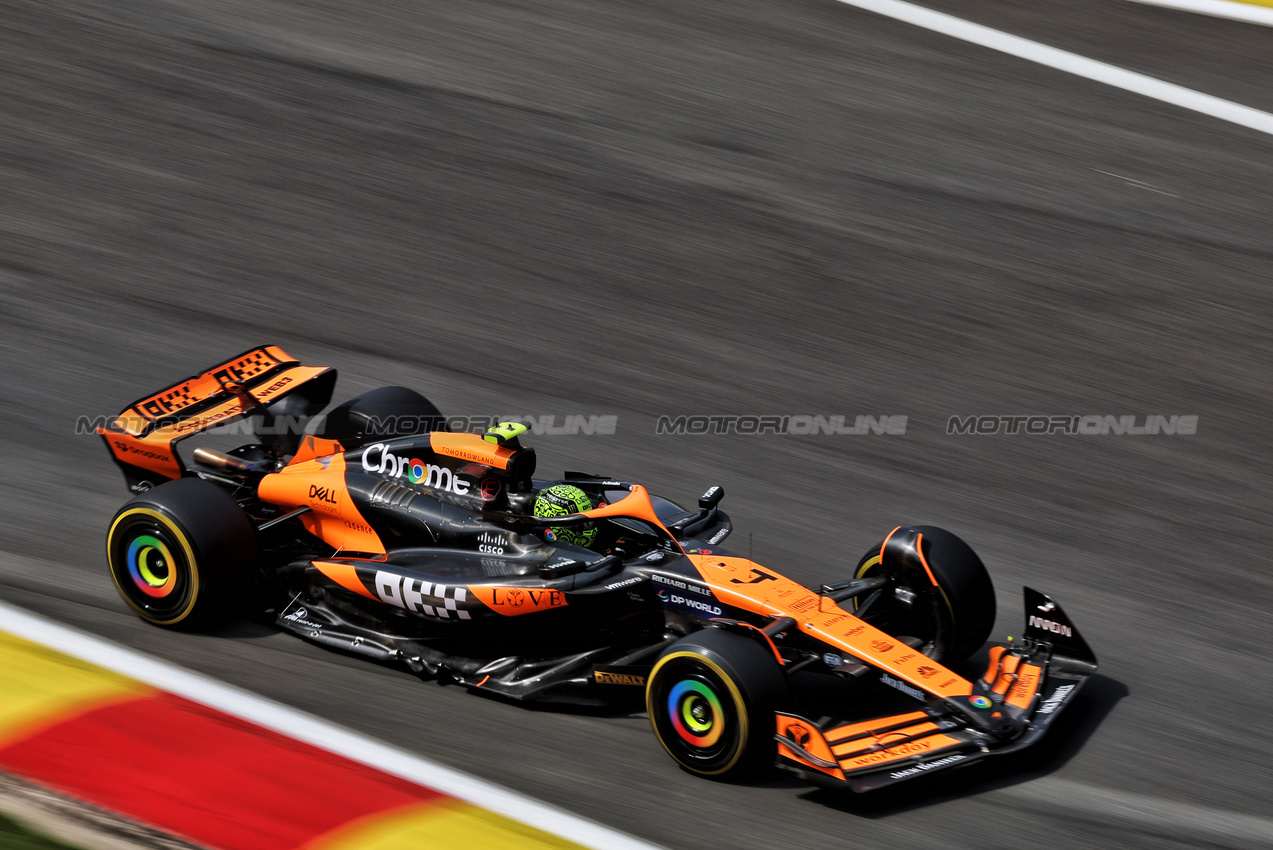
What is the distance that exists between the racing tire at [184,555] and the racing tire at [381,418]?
4.17 feet

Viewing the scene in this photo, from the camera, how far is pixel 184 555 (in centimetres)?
737

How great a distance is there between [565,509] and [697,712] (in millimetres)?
1585

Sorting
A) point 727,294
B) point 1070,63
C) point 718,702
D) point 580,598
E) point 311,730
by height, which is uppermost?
point 1070,63

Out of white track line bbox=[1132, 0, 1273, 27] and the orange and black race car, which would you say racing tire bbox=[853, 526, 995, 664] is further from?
white track line bbox=[1132, 0, 1273, 27]

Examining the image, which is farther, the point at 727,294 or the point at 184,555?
the point at 727,294

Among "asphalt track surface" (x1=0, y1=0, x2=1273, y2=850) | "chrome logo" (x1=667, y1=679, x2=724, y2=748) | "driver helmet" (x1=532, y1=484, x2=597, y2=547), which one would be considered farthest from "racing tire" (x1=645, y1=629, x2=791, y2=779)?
"driver helmet" (x1=532, y1=484, x2=597, y2=547)

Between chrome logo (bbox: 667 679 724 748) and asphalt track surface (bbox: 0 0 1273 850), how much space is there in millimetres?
249

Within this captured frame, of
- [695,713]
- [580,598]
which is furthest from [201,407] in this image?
[695,713]

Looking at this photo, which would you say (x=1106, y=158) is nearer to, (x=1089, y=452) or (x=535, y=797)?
(x=1089, y=452)

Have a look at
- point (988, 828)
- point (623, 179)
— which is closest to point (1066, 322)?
point (623, 179)

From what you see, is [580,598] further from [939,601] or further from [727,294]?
[727,294]

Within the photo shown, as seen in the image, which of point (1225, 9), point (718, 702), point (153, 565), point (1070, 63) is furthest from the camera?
point (1225, 9)

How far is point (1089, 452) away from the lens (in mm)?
10328

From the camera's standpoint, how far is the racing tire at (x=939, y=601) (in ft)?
23.5
